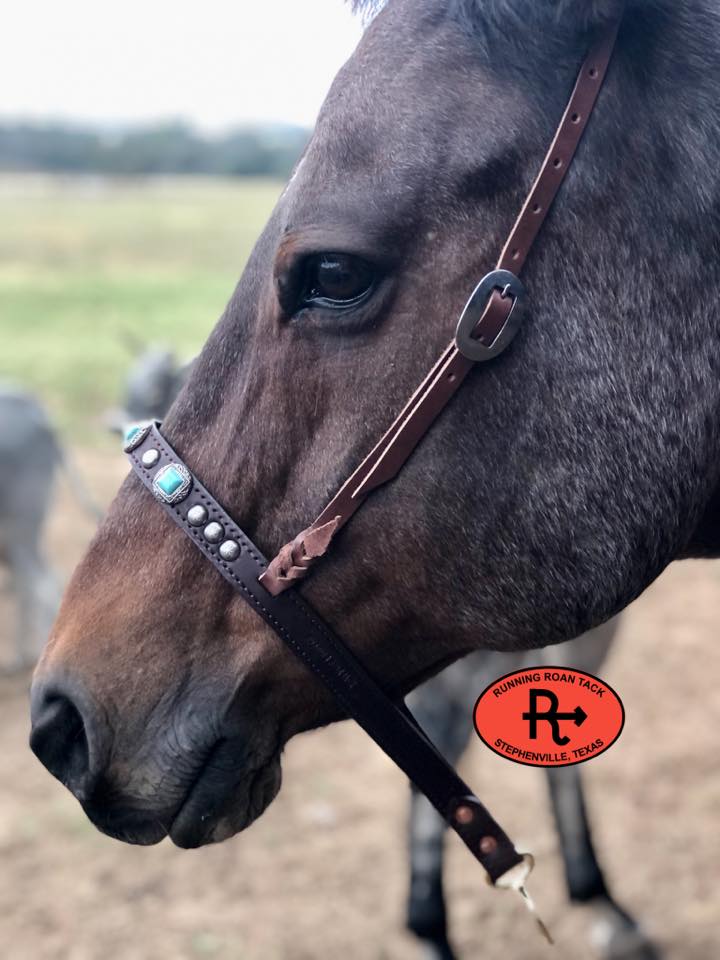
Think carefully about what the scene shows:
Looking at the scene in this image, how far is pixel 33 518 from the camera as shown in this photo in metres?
5.63

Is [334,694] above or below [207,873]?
above

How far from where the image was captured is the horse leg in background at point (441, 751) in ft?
8.94

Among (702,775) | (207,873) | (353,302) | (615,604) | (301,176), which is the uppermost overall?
(301,176)

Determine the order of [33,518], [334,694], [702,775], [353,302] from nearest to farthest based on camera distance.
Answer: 1. [353,302]
2. [334,694]
3. [702,775]
4. [33,518]

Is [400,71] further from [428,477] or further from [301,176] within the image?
[428,477]

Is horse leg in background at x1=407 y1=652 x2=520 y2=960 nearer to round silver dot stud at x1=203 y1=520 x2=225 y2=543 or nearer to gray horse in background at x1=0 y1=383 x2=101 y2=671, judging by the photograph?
round silver dot stud at x1=203 y1=520 x2=225 y2=543

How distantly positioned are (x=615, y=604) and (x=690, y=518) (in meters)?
0.17

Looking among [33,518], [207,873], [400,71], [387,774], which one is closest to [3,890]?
[207,873]

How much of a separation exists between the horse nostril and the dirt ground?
199 centimetres

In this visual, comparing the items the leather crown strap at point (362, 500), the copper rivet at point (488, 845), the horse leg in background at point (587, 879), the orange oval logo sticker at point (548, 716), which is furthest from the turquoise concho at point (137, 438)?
the horse leg in background at point (587, 879)

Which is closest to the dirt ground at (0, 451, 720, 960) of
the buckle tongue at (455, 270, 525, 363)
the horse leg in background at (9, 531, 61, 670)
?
the horse leg in background at (9, 531, 61, 670)

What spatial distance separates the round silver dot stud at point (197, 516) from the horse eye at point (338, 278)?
14.0 inches

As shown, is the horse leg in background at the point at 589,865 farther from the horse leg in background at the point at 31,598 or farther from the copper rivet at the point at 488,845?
the horse leg in background at the point at 31,598

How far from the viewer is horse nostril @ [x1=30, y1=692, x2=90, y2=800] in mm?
1418
